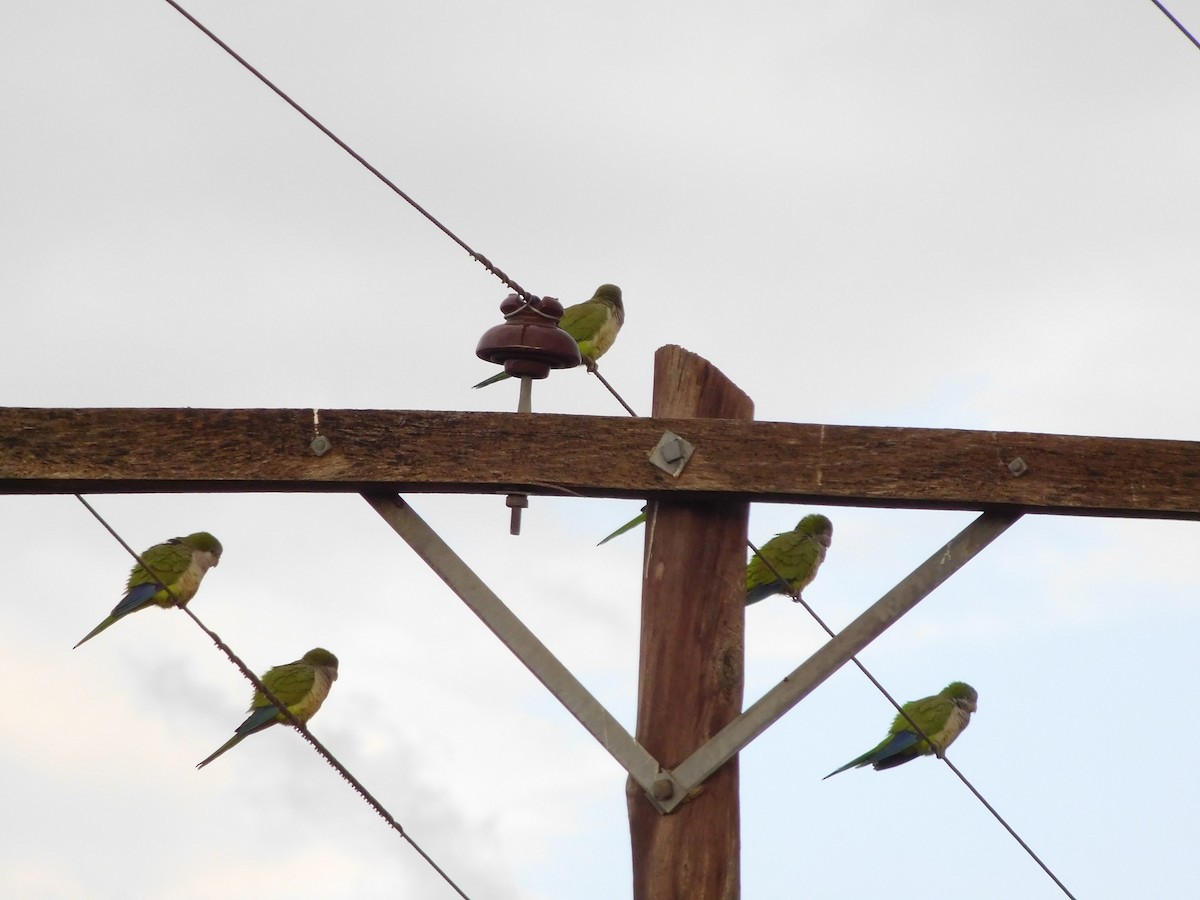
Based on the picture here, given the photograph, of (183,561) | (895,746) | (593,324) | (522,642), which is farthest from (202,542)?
(522,642)

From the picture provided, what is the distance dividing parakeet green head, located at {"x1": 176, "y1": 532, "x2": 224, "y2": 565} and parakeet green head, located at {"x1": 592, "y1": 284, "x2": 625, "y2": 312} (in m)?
2.81

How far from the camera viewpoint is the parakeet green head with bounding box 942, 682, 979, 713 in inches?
338

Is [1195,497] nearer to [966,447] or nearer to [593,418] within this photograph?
[966,447]

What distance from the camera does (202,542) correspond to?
9.23m

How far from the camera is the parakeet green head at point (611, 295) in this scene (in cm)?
903

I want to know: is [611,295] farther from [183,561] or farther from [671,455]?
[671,455]

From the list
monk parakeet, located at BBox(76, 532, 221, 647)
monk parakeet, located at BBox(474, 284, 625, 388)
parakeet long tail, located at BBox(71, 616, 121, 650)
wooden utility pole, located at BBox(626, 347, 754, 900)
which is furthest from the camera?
monk parakeet, located at BBox(76, 532, 221, 647)

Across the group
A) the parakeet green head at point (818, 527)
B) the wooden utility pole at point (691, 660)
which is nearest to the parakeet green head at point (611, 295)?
the parakeet green head at point (818, 527)

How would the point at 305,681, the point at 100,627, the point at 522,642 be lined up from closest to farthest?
the point at 522,642 → the point at 100,627 → the point at 305,681

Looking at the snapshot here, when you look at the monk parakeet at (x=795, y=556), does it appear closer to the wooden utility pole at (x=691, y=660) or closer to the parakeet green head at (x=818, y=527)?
the parakeet green head at (x=818, y=527)

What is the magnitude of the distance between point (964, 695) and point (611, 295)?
3.12 meters

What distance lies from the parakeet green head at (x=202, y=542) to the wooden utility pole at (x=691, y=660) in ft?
18.0

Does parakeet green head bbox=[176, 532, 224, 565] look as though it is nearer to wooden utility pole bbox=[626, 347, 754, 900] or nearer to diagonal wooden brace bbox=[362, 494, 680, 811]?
diagonal wooden brace bbox=[362, 494, 680, 811]

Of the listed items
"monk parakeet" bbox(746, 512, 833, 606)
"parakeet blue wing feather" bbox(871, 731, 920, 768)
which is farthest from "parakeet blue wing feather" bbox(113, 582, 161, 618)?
"parakeet blue wing feather" bbox(871, 731, 920, 768)
